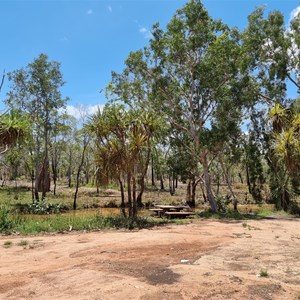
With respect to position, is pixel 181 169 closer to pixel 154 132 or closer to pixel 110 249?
pixel 154 132

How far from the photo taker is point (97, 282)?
611 centimetres

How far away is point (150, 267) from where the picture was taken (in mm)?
7285

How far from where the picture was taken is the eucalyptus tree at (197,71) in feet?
68.5

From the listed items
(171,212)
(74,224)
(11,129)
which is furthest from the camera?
(171,212)

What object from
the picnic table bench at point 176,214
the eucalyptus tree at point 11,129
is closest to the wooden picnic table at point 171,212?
the picnic table bench at point 176,214

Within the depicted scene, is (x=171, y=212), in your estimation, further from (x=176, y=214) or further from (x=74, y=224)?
(x=74, y=224)

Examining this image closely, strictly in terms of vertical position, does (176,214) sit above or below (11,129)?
below

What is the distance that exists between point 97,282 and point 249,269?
3.06 meters

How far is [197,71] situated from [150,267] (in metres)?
15.8

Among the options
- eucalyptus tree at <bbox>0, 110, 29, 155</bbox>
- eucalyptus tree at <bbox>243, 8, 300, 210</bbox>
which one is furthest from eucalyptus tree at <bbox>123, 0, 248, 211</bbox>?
eucalyptus tree at <bbox>0, 110, 29, 155</bbox>

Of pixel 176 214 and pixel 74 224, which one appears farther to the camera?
pixel 176 214

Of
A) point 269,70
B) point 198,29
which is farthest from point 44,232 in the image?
point 269,70

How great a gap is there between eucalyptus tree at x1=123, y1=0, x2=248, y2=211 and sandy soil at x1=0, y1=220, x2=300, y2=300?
11.5 metres

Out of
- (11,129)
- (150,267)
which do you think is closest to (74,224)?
(11,129)
